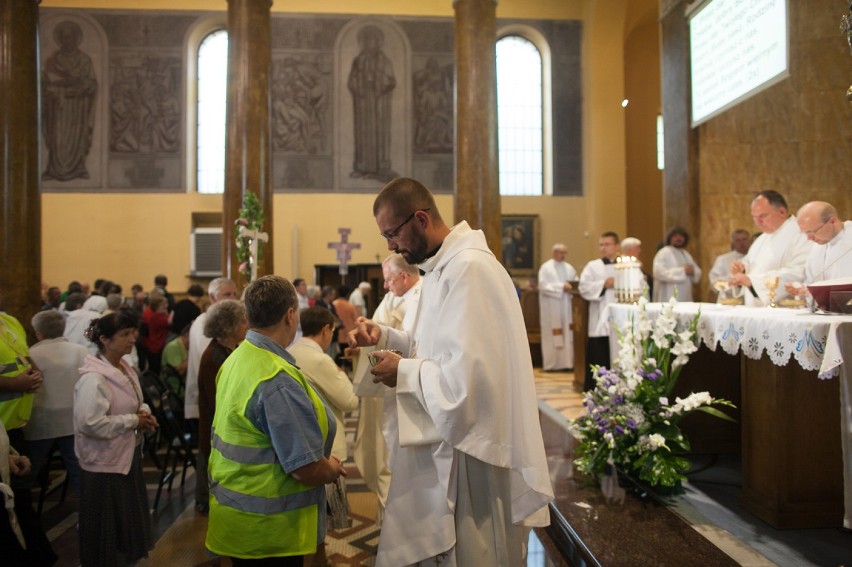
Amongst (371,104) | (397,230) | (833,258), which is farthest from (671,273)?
(371,104)

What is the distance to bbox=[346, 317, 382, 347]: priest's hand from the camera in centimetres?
264

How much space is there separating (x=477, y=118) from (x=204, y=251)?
8.56 meters

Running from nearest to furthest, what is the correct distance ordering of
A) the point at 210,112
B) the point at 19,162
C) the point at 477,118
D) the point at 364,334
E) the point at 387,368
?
1. the point at 387,368
2. the point at 364,334
3. the point at 19,162
4. the point at 477,118
5. the point at 210,112

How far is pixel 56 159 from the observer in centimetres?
1426

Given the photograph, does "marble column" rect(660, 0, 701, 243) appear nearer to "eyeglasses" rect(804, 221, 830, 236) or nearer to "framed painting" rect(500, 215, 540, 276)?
"eyeglasses" rect(804, 221, 830, 236)

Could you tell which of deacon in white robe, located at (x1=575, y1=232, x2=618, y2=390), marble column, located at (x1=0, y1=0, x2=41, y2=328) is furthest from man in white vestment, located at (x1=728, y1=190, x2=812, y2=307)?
marble column, located at (x1=0, y1=0, x2=41, y2=328)

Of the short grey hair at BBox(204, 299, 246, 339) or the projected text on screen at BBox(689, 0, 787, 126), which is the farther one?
the projected text on screen at BBox(689, 0, 787, 126)

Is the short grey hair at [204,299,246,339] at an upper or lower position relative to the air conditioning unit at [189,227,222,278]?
lower

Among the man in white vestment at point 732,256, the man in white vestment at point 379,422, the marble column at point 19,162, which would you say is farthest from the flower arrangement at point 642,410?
the marble column at point 19,162

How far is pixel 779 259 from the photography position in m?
5.14

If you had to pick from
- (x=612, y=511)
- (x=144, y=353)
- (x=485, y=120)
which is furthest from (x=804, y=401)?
(x=144, y=353)

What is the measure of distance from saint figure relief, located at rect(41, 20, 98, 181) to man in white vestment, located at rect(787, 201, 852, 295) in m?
14.1

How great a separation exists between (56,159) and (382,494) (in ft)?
43.4

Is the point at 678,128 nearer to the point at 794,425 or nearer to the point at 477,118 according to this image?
the point at 477,118
